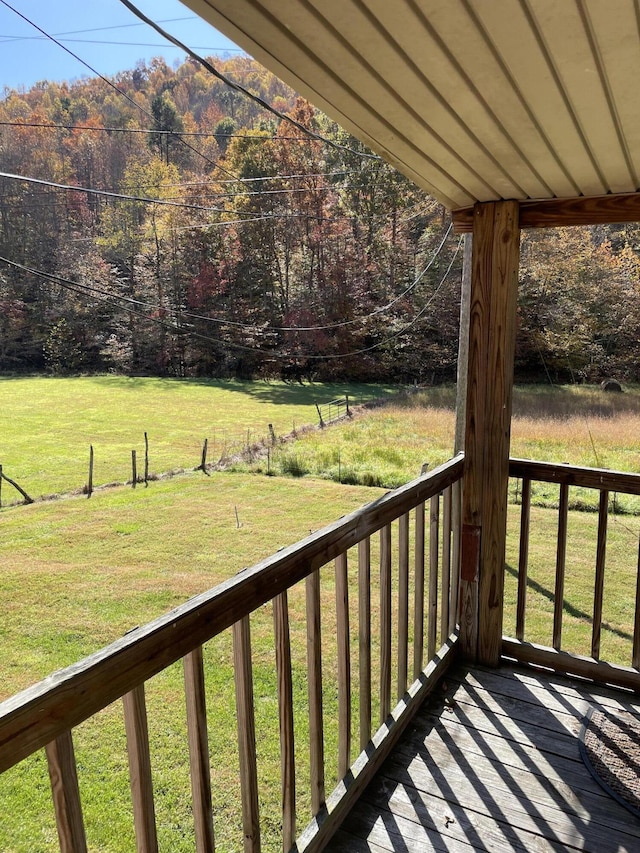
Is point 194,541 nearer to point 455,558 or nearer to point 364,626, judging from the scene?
point 455,558

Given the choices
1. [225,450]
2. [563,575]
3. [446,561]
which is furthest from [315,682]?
[225,450]

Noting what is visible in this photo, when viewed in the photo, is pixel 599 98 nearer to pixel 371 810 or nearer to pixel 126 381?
pixel 371 810

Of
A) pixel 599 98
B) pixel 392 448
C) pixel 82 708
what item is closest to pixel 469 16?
pixel 599 98

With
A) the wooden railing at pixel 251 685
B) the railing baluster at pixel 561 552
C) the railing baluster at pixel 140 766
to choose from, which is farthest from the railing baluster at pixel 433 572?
the railing baluster at pixel 140 766

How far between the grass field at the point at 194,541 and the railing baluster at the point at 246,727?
159 cm

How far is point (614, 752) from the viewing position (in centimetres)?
174

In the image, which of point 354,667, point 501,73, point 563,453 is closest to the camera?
point 501,73

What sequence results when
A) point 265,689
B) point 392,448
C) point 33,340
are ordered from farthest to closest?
1. point 33,340
2. point 392,448
3. point 265,689

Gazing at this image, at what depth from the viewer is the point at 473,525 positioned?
222 cm

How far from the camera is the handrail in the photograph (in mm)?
655

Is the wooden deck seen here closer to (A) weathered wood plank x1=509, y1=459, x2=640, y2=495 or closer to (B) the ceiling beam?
(A) weathered wood plank x1=509, y1=459, x2=640, y2=495

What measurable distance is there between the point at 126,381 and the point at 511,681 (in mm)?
18655

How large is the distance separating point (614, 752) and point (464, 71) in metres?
1.89

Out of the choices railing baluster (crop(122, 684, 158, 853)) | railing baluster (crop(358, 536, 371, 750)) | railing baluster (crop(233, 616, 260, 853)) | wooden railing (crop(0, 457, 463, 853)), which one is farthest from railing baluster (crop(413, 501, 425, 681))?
railing baluster (crop(122, 684, 158, 853))
